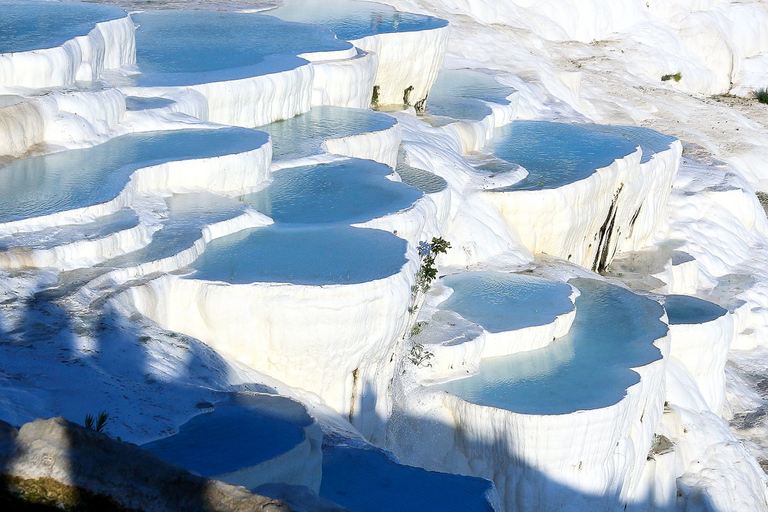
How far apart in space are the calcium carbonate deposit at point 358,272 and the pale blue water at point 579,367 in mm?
27

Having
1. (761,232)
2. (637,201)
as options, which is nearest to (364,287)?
(637,201)

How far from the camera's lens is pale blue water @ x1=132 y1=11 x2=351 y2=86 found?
32.3 feet

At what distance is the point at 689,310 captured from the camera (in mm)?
10984

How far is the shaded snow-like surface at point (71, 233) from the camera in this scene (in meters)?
6.05

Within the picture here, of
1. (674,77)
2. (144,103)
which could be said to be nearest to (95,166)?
(144,103)

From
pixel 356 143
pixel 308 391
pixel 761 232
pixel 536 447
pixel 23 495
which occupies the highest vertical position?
pixel 23 495

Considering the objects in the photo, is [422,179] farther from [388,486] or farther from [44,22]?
[388,486]

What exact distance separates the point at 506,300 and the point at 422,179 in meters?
1.61

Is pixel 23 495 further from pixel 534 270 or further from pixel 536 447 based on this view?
pixel 534 270

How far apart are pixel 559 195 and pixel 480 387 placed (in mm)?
3716

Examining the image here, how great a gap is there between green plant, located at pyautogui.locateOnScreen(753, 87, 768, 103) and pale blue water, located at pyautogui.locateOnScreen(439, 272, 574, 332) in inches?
568

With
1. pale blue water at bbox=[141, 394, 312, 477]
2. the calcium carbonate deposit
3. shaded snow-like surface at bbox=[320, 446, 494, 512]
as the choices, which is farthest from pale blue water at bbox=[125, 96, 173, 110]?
shaded snow-like surface at bbox=[320, 446, 494, 512]

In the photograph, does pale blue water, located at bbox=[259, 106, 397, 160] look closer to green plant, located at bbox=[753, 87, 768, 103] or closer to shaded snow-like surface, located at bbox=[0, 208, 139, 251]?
shaded snow-like surface, located at bbox=[0, 208, 139, 251]

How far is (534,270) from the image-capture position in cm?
1035
